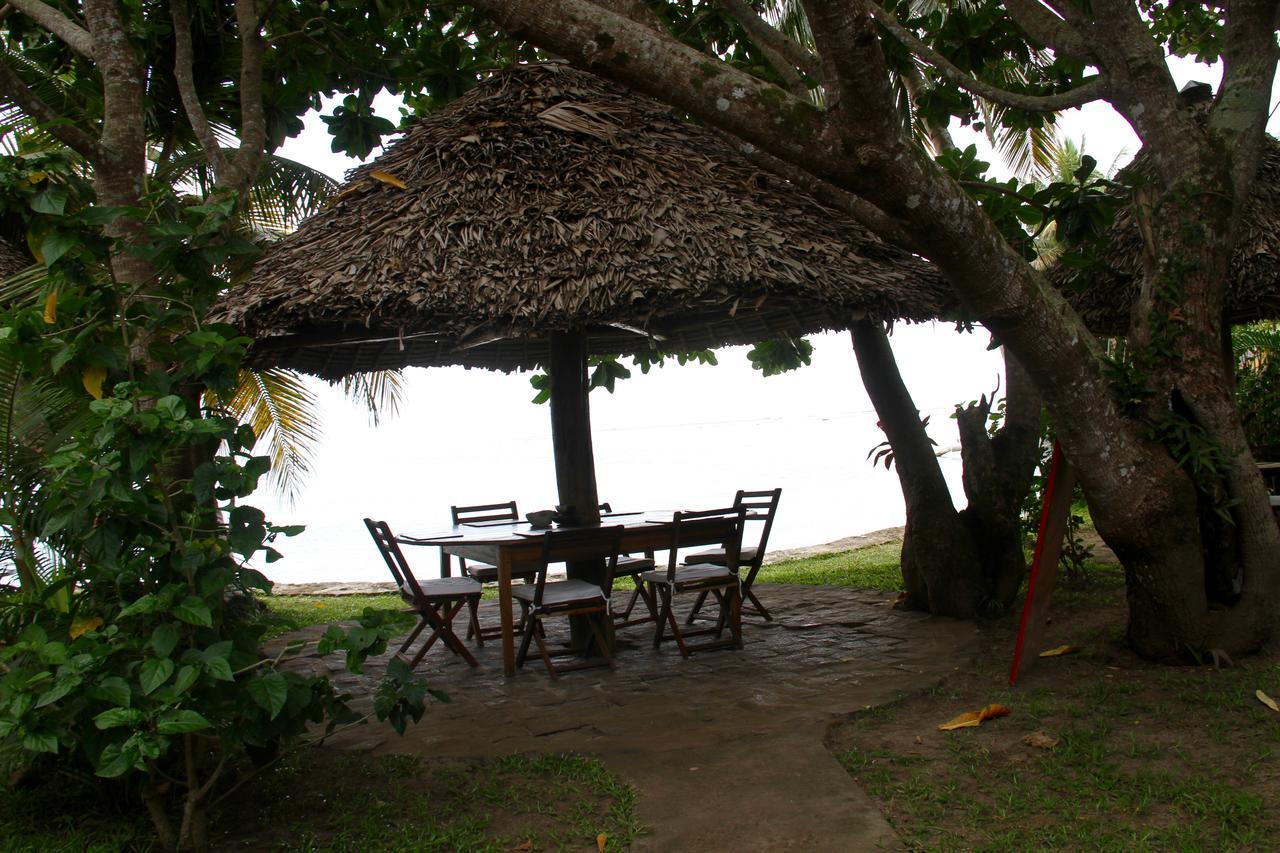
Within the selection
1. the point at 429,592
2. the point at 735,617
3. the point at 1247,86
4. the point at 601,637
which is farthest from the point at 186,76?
the point at 1247,86

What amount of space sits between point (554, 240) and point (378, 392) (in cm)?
742

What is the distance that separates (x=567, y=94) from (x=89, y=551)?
4.14m

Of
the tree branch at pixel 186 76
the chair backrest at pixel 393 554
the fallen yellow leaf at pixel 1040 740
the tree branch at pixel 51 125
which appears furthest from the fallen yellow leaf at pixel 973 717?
the tree branch at pixel 186 76

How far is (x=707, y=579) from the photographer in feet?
19.2

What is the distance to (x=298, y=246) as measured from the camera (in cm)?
570

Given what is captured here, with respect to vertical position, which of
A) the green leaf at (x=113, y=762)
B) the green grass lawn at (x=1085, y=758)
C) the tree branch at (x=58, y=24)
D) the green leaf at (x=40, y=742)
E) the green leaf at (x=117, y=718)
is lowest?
the green grass lawn at (x=1085, y=758)

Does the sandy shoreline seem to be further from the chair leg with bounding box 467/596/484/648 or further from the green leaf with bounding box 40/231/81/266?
the green leaf with bounding box 40/231/81/266

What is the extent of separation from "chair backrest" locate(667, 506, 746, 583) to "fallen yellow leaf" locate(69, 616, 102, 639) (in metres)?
3.20

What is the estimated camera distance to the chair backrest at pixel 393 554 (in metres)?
5.24

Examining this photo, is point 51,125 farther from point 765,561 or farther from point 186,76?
point 765,561

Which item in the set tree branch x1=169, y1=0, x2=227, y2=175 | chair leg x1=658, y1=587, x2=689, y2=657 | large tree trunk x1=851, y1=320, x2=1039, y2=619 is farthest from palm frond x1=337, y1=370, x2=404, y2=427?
large tree trunk x1=851, y1=320, x2=1039, y2=619

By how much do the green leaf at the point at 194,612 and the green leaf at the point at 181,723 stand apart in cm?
26

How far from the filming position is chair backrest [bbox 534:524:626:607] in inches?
206

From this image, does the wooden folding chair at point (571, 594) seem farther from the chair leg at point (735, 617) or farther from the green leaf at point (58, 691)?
the green leaf at point (58, 691)
